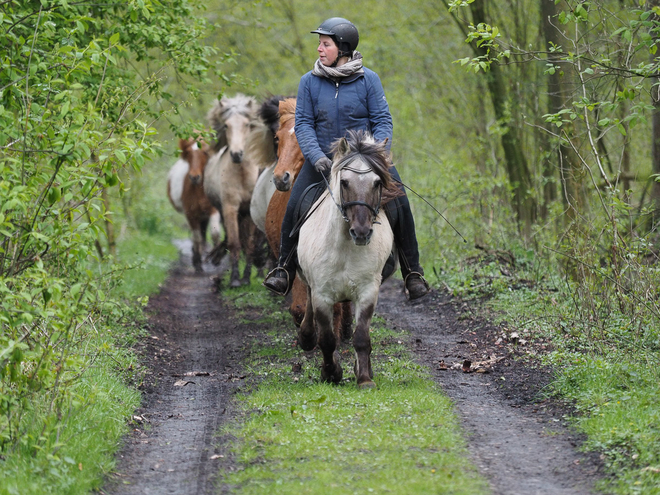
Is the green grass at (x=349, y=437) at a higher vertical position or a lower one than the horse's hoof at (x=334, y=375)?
higher

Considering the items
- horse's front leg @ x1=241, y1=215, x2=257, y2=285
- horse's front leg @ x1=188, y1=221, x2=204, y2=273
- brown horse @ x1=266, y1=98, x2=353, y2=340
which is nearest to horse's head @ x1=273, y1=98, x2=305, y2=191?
brown horse @ x1=266, y1=98, x2=353, y2=340

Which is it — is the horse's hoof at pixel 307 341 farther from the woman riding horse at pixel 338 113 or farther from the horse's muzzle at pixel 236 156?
the horse's muzzle at pixel 236 156

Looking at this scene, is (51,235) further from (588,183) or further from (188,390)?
(588,183)

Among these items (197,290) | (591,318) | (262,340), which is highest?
(591,318)

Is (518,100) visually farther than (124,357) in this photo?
Yes

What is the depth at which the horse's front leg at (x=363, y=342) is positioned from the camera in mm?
6684

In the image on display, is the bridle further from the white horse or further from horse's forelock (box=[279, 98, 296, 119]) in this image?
the white horse

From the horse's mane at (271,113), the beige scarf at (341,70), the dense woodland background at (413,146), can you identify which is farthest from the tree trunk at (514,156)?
the beige scarf at (341,70)

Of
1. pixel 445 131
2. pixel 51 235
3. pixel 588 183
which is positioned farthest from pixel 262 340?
pixel 445 131

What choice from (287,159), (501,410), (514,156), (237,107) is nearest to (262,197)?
(287,159)

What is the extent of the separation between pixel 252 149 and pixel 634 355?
19.8 ft

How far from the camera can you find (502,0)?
1432 cm

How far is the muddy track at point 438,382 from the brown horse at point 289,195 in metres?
0.83

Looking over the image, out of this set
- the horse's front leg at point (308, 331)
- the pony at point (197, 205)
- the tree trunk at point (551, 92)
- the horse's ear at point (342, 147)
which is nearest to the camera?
the horse's ear at point (342, 147)
